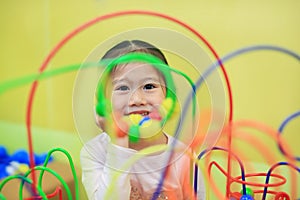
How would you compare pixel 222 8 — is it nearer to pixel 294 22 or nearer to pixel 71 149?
pixel 294 22

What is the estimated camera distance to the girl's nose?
23.4 inches

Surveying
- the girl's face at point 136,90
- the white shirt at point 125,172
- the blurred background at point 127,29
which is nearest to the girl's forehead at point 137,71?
the girl's face at point 136,90

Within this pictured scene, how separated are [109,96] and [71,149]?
64 centimetres

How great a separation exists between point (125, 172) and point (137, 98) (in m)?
0.12

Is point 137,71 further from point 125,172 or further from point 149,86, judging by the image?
point 125,172

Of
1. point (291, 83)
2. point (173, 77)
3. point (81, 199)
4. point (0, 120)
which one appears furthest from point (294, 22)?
point (0, 120)

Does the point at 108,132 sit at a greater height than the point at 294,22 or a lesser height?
lesser

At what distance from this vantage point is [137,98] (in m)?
0.60

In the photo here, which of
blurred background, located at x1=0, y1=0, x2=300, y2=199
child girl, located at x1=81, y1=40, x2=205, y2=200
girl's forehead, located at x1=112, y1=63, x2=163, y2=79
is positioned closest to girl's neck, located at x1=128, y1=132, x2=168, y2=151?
child girl, located at x1=81, y1=40, x2=205, y2=200

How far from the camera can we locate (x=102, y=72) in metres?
0.59

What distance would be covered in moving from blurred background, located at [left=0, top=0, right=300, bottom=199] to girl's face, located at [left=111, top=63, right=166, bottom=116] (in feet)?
1.39

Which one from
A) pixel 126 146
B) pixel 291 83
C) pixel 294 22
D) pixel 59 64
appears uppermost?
pixel 59 64

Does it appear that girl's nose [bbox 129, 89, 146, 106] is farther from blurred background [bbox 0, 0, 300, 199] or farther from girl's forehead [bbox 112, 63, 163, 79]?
blurred background [bbox 0, 0, 300, 199]

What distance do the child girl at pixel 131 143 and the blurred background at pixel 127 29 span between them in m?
0.33
